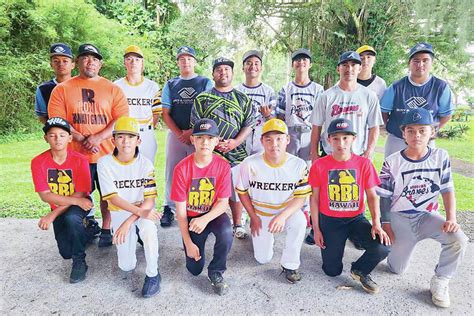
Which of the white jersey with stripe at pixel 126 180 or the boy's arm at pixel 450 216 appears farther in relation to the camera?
the white jersey with stripe at pixel 126 180

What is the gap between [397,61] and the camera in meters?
10.6

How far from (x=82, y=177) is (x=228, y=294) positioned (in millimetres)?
1583

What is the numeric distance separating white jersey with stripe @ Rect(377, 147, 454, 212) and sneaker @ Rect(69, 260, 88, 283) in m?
2.53

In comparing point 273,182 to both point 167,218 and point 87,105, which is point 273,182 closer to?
A: point 167,218

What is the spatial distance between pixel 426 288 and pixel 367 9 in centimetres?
866

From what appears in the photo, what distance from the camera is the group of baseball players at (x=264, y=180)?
8.89 feet

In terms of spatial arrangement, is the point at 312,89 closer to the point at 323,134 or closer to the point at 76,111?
the point at 323,134

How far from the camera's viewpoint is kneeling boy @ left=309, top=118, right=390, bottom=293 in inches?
110

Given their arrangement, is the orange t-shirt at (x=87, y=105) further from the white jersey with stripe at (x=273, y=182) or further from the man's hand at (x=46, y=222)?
the white jersey with stripe at (x=273, y=182)

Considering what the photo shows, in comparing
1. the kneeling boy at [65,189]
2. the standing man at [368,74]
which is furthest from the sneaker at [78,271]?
the standing man at [368,74]

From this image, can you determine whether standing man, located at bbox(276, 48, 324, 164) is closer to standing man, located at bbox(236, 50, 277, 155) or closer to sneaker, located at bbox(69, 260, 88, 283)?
standing man, located at bbox(236, 50, 277, 155)

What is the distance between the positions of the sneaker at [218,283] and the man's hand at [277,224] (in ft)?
1.77

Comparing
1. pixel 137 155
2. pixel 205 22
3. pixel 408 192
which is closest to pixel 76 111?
pixel 137 155

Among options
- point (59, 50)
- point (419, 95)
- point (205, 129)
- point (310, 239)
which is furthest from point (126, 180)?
point (419, 95)
